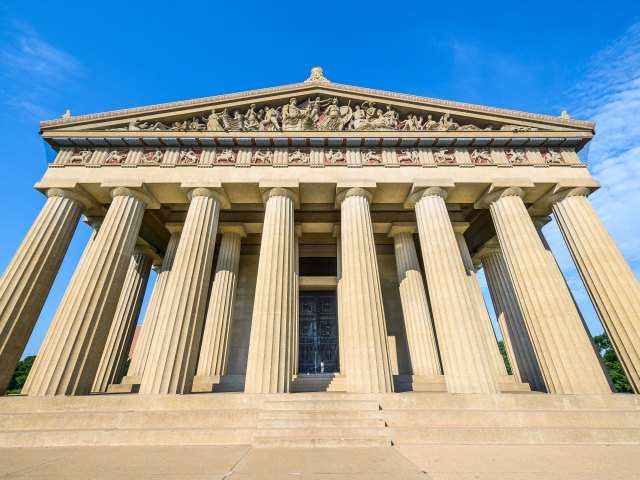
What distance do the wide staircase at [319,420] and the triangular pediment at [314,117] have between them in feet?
38.4

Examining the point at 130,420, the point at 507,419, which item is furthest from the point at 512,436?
the point at 130,420

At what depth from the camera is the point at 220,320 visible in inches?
591

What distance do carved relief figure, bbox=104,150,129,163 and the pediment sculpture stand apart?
1.26 m

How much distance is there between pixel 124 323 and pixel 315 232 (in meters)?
11.9

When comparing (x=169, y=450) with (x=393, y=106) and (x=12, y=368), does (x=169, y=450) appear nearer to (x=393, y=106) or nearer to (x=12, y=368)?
(x=12, y=368)

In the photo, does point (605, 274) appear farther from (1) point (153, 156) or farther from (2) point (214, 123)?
(1) point (153, 156)


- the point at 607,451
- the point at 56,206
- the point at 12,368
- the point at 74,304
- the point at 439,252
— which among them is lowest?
the point at 607,451

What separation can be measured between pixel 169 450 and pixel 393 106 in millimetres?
16972

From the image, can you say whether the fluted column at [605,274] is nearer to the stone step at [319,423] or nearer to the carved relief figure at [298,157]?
the stone step at [319,423]

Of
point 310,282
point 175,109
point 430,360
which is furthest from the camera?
point 310,282

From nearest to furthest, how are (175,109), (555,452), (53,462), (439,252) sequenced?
(53,462) < (555,452) < (439,252) < (175,109)

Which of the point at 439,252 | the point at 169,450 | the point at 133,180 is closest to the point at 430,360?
the point at 439,252

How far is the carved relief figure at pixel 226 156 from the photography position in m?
14.4

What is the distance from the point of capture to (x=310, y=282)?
19.1 meters
